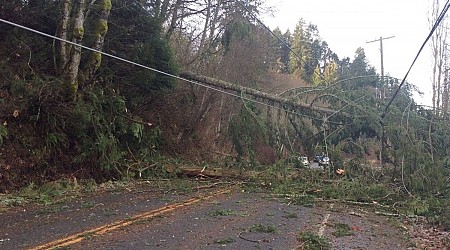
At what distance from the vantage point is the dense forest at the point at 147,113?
9070mm

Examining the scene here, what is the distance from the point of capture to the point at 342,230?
632 cm

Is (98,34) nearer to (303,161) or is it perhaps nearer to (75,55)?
(75,55)

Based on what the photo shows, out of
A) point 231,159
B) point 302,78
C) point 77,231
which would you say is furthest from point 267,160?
point 302,78

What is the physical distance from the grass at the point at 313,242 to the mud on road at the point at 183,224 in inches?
3.6

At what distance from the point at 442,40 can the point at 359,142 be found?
13.8 meters

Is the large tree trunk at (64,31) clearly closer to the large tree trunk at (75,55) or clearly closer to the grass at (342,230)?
the large tree trunk at (75,55)

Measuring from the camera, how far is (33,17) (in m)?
10.2

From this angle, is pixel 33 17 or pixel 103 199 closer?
pixel 103 199

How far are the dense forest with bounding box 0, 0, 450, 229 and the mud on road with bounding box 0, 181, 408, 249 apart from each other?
184cm

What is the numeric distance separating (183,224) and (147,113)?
327 inches

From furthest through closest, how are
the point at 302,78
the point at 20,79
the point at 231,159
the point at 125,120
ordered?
the point at 302,78
the point at 231,159
the point at 125,120
the point at 20,79

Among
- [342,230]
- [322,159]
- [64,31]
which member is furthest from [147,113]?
[342,230]

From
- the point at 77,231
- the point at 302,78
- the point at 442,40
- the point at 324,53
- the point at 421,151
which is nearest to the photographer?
the point at 77,231

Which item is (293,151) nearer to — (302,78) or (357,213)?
(357,213)
